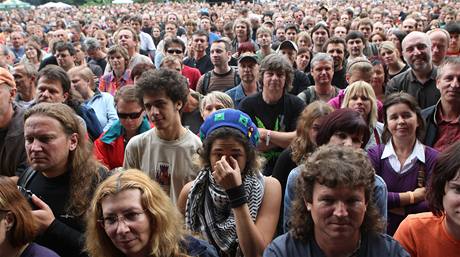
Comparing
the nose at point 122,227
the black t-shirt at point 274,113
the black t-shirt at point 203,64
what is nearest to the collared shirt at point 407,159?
the black t-shirt at point 274,113

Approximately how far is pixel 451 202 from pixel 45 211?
1.94 meters

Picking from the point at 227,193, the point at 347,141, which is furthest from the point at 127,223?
the point at 347,141

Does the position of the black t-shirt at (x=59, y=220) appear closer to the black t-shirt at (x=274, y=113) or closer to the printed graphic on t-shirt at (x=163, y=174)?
the printed graphic on t-shirt at (x=163, y=174)

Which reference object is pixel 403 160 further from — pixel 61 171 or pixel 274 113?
pixel 61 171

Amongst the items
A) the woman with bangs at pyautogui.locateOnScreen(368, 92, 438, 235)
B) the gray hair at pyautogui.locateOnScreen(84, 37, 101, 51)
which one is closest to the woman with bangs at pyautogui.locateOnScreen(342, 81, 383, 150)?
the woman with bangs at pyautogui.locateOnScreen(368, 92, 438, 235)

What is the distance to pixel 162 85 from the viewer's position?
3922 mm

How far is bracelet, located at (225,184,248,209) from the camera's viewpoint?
2.91m

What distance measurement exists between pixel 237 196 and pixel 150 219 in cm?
49

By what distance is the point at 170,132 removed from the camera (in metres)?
3.90

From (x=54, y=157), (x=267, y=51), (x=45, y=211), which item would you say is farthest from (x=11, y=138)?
(x=267, y=51)

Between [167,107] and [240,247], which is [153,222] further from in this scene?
[167,107]

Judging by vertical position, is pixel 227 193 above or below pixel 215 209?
above

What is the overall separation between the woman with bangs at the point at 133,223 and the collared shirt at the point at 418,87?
3.75 m

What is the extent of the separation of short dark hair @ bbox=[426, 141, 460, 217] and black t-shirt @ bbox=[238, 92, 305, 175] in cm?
247
